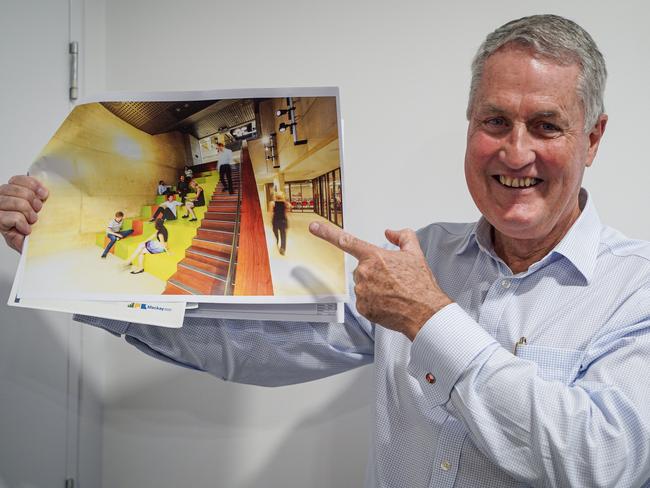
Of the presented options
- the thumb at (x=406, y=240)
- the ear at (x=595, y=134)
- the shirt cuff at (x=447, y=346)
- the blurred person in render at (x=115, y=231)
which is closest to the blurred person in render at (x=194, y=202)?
the blurred person in render at (x=115, y=231)

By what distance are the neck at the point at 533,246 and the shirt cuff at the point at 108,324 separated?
71 cm

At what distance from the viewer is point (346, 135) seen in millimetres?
1306

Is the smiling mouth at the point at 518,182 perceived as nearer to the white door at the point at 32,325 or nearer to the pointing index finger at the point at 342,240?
the pointing index finger at the point at 342,240

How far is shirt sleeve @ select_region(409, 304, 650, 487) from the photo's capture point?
0.71 metres

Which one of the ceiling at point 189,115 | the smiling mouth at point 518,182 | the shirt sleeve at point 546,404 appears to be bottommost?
the shirt sleeve at point 546,404

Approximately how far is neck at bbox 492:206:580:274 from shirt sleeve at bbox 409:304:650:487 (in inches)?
8.3

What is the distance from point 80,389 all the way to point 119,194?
67 cm

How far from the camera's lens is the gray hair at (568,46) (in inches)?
33.8

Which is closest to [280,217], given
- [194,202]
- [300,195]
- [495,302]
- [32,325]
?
[300,195]

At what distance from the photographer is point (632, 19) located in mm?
1207

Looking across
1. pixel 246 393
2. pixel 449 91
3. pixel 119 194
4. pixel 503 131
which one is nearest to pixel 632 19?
pixel 449 91

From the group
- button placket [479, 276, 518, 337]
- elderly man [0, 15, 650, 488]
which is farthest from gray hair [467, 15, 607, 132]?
button placket [479, 276, 518, 337]

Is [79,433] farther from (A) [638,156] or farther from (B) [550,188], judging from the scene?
(A) [638,156]

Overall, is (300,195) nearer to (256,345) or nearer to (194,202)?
(194,202)
